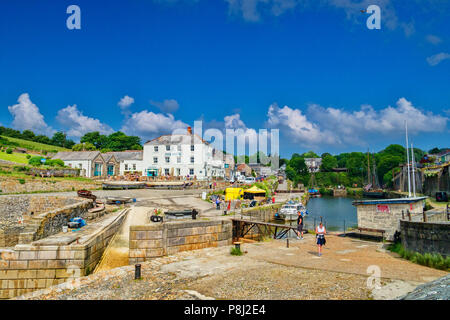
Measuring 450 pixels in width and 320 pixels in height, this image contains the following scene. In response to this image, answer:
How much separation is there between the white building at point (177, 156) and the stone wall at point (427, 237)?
4293cm

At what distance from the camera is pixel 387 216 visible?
724 inches

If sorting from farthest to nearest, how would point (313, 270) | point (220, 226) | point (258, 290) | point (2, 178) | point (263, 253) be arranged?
point (2, 178)
point (220, 226)
point (263, 253)
point (313, 270)
point (258, 290)

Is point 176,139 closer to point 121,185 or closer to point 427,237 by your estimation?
point 121,185

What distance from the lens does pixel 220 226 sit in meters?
16.2

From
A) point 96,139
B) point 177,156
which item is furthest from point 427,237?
point 96,139

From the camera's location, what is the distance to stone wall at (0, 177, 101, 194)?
31062 millimetres

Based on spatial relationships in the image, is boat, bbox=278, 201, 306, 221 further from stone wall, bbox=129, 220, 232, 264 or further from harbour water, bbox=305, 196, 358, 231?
stone wall, bbox=129, 220, 232, 264

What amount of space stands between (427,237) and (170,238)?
39.0 ft

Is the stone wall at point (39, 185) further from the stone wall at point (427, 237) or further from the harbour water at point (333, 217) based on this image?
the stone wall at point (427, 237)

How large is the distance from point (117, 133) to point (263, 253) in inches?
3881

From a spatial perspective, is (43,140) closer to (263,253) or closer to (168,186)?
(168,186)

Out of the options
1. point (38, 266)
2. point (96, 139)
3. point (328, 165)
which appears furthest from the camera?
point (328, 165)

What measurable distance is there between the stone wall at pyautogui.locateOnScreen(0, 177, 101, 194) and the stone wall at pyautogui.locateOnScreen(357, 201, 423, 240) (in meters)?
35.0
